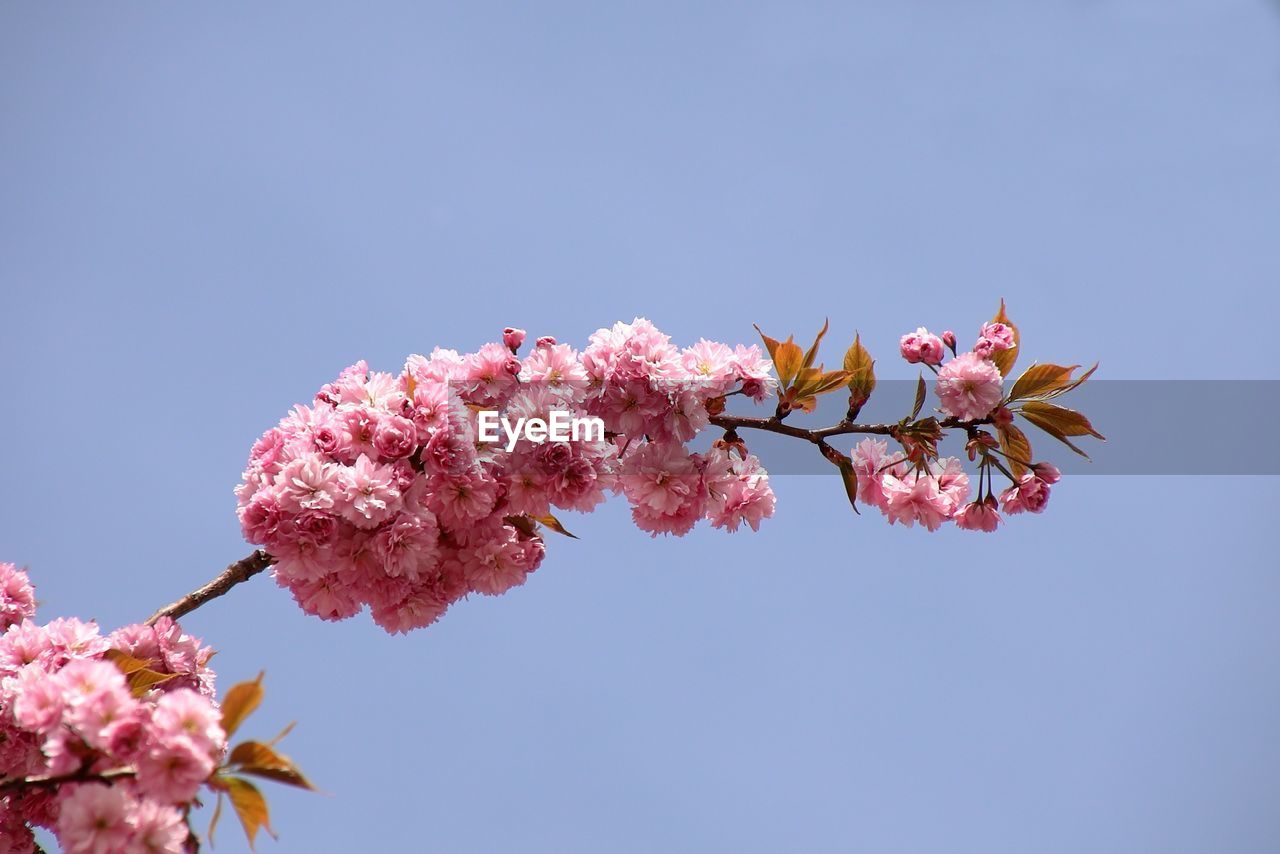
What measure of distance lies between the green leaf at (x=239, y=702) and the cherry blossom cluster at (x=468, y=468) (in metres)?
0.38

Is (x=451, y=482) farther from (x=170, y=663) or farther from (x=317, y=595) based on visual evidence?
(x=170, y=663)

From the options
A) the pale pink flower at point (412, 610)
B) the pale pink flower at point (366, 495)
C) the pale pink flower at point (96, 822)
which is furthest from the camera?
the pale pink flower at point (412, 610)

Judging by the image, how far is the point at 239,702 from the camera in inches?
40.7

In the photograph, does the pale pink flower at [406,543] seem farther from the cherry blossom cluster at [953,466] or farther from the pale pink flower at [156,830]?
the cherry blossom cluster at [953,466]

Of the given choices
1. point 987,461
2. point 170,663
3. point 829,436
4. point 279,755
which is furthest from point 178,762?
point 987,461

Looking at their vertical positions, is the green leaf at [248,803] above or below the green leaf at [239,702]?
below

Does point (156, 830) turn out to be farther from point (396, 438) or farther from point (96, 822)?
point (396, 438)

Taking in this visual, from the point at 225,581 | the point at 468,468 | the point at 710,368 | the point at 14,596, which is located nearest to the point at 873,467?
the point at 710,368

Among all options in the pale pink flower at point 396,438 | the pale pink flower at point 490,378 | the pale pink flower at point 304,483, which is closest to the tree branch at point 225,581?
the pale pink flower at point 304,483

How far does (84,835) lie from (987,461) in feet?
4.13

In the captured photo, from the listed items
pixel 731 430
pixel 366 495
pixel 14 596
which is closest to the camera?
pixel 366 495

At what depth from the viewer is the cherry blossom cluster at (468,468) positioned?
1.42 m

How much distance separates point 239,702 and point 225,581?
1.80 feet

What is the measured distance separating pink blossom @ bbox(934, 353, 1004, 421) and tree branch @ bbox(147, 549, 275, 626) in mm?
1026
